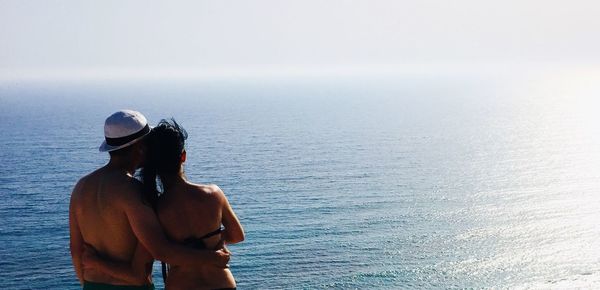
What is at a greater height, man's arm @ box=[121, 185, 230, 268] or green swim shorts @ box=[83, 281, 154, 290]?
man's arm @ box=[121, 185, 230, 268]

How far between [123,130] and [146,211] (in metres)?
0.71

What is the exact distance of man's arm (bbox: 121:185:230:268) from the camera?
5.60 metres

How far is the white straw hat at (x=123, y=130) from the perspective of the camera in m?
5.70

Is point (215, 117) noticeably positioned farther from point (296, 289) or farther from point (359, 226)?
point (296, 289)

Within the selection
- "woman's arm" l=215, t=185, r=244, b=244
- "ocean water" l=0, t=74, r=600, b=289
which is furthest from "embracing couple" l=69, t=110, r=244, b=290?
"ocean water" l=0, t=74, r=600, b=289

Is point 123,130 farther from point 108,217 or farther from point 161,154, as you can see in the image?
point 108,217

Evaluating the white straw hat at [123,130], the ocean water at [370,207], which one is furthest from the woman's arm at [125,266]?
the ocean water at [370,207]

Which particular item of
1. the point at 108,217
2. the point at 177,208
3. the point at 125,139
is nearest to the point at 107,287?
the point at 108,217

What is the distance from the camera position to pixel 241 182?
256ft

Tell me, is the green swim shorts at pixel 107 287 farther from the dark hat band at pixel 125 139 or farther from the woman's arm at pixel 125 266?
the dark hat band at pixel 125 139

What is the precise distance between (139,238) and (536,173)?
89.1 metres

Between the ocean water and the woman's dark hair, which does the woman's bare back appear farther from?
the ocean water

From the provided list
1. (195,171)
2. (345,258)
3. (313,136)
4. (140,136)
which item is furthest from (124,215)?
(313,136)

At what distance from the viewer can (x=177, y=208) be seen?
5875 mm
